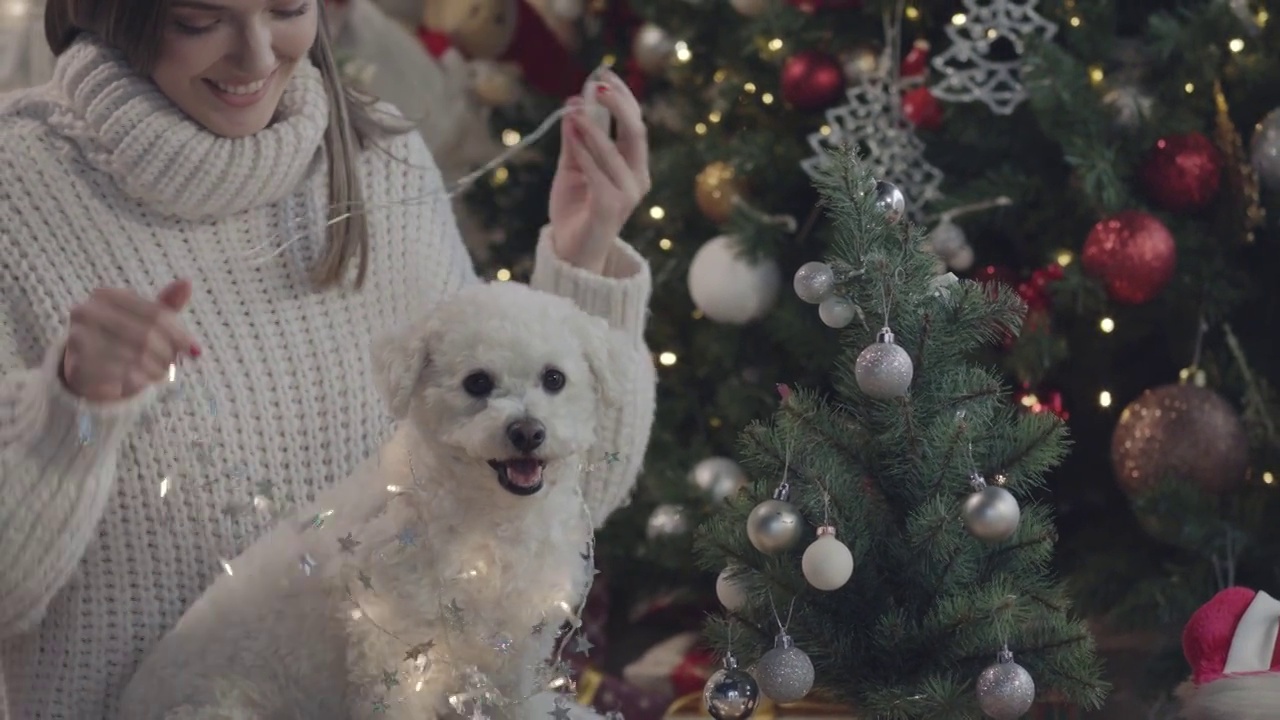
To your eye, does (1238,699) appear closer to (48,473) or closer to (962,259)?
(48,473)

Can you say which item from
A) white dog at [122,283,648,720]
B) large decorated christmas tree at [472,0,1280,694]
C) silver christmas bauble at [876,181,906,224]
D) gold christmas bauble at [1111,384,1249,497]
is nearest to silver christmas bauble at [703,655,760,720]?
white dog at [122,283,648,720]

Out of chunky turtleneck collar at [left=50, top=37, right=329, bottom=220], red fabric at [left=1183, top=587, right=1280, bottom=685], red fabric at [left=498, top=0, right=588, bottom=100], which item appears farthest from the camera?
red fabric at [left=498, top=0, right=588, bottom=100]

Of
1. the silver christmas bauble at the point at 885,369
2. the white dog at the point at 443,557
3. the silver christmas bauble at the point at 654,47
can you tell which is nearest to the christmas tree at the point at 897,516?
the silver christmas bauble at the point at 885,369

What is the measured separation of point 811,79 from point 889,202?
131 centimetres

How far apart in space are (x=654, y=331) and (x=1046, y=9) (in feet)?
2.72

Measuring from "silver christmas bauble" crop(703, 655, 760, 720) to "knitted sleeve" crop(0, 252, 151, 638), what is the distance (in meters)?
0.42

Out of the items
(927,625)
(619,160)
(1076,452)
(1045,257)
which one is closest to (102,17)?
(619,160)

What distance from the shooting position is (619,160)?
125 cm

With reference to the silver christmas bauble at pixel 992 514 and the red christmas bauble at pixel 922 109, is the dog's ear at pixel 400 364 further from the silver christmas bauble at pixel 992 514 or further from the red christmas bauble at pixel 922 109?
the red christmas bauble at pixel 922 109

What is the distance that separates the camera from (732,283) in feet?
7.73

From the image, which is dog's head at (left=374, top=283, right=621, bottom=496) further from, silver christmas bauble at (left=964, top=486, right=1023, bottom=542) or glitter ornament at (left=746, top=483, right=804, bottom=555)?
silver christmas bauble at (left=964, top=486, right=1023, bottom=542)

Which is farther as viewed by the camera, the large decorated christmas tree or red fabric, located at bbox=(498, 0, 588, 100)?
red fabric, located at bbox=(498, 0, 588, 100)

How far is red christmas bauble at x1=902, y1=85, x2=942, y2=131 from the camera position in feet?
7.55

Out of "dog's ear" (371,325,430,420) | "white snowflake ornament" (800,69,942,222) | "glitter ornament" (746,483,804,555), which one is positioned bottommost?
"white snowflake ornament" (800,69,942,222)
